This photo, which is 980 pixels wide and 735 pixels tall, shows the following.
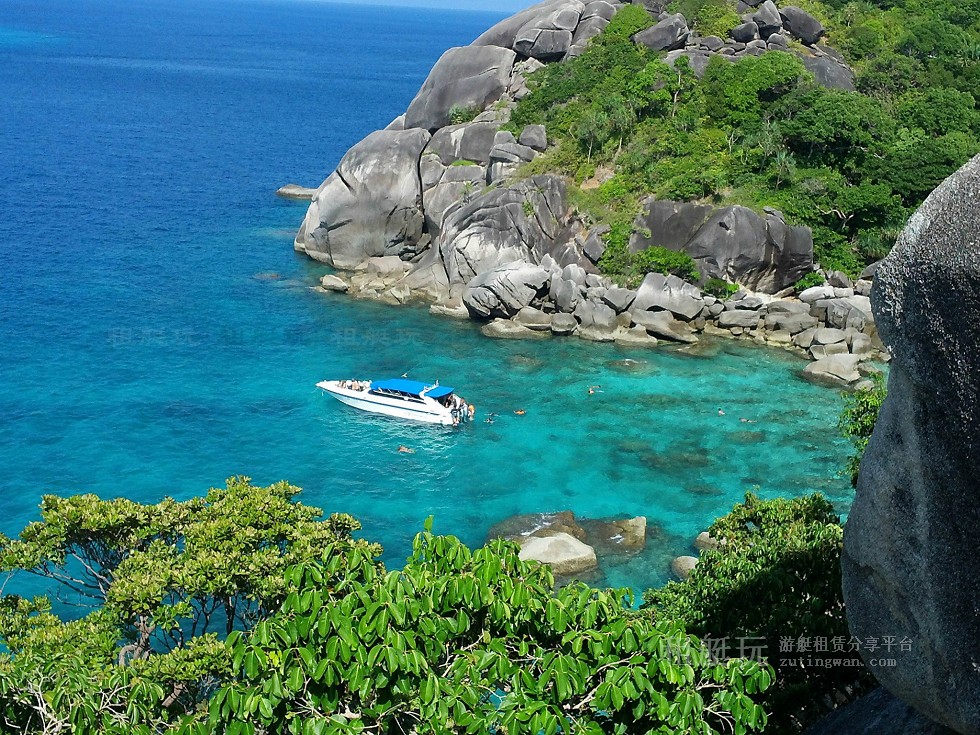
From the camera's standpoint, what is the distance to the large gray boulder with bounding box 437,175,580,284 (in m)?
46.8

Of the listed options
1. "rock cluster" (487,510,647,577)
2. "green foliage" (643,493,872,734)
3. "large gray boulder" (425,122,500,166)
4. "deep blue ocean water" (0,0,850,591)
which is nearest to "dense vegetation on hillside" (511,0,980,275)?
"large gray boulder" (425,122,500,166)

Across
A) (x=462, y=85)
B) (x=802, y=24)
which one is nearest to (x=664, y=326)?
(x=462, y=85)

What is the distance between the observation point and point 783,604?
504 inches

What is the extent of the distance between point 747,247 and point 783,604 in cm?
3355

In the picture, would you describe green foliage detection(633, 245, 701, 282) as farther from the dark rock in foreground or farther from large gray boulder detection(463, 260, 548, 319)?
the dark rock in foreground

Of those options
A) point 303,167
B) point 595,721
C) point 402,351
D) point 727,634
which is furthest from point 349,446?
point 303,167

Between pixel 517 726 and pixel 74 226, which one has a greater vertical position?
pixel 517 726

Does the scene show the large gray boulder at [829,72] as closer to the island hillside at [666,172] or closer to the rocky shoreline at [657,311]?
the island hillside at [666,172]

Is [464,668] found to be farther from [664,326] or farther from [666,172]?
[666,172]

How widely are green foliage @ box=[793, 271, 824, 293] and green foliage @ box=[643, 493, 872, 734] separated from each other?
29071 millimetres

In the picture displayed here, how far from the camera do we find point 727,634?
12.9 m

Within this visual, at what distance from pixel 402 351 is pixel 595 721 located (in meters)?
33.2

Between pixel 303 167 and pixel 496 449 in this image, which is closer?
pixel 496 449

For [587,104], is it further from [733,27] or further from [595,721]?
[595,721]
